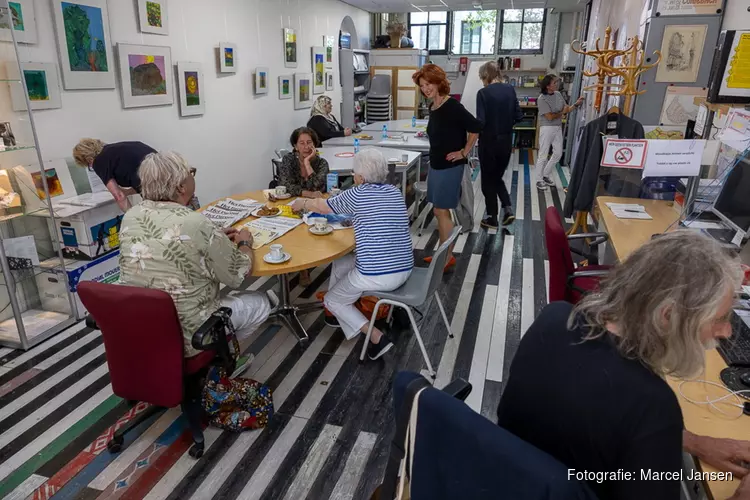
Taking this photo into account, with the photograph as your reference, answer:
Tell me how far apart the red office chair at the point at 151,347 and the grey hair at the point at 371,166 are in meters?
1.10

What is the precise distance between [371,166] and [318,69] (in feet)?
18.4

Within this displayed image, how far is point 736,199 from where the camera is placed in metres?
2.46

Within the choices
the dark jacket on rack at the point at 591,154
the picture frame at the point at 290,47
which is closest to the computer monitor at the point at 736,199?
the dark jacket on rack at the point at 591,154

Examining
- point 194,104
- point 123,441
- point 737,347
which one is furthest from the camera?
point 194,104

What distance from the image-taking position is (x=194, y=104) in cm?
495

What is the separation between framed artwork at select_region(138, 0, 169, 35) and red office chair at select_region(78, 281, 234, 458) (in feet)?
9.83

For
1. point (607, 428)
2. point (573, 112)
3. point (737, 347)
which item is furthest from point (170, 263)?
point (573, 112)

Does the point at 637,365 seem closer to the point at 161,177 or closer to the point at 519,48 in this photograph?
the point at 161,177

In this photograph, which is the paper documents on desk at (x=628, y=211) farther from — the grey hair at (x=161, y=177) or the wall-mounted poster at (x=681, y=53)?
the grey hair at (x=161, y=177)

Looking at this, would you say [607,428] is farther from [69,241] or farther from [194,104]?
[194,104]

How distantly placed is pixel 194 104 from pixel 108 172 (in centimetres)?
168

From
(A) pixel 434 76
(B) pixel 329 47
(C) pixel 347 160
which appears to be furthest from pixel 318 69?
(A) pixel 434 76

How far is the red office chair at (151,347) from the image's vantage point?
1.96 metres

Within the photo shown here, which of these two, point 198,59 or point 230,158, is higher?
point 198,59
